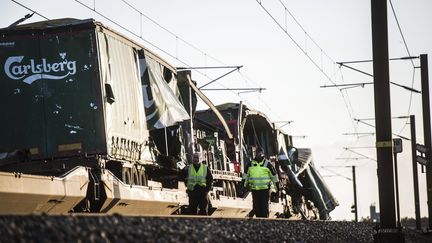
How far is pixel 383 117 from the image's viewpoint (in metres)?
16.0

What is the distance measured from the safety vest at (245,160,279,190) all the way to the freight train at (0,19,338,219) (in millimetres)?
1960

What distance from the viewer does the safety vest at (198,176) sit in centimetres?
1828

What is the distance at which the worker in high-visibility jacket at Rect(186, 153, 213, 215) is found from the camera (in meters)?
18.2

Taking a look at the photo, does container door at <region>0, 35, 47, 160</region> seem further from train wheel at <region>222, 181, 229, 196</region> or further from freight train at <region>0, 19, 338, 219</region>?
train wheel at <region>222, 181, 229, 196</region>

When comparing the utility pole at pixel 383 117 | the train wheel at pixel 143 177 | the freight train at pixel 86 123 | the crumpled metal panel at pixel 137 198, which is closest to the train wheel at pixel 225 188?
the freight train at pixel 86 123

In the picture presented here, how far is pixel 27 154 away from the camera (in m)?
17.1

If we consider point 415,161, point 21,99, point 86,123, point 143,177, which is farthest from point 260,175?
point 415,161

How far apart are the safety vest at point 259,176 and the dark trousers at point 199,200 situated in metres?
1.10

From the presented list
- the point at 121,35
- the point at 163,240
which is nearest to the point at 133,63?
the point at 121,35

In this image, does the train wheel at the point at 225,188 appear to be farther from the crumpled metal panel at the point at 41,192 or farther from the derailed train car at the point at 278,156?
the crumpled metal panel at the point at 41,192

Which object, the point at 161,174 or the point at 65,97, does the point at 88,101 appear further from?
the point at 161,174

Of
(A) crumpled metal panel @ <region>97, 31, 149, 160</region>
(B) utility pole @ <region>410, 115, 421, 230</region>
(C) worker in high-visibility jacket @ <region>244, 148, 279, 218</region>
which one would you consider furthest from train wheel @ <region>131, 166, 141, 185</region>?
(B) utility pole @ <region>410, 115, 421, 230</region>

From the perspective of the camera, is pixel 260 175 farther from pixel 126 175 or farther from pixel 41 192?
pixel 41 192

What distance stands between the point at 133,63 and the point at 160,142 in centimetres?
249
